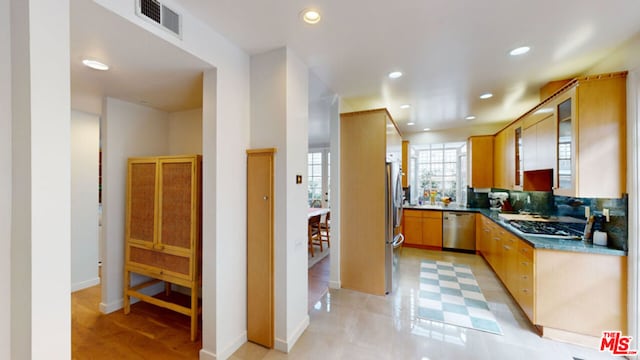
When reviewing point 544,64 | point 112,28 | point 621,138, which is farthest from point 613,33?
point 112,28

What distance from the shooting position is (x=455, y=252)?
494 centimetres

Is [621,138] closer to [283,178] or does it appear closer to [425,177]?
[283,178]

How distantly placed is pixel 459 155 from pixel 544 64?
350cm

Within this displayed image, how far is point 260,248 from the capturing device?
7.21 ft

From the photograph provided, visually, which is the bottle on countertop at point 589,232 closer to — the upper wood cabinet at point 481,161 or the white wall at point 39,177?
the upper wood cabinet at point 481,161

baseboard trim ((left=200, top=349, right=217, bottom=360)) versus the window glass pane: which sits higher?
the window glass pane

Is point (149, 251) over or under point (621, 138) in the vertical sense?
under

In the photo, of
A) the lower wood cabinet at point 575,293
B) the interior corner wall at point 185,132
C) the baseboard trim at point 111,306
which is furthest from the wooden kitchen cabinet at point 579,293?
the baseboard trim at point 111,306

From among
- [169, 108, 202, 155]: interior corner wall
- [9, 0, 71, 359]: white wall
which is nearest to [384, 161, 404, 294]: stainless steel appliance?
[169, 108, 202, 155]: interior corner wall

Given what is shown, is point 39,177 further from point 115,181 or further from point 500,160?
point 500,160

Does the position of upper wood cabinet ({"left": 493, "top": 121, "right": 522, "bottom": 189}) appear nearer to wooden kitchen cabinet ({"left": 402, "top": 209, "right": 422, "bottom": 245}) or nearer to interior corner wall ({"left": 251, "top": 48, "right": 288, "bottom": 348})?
wooden kitchen cabinet ({"left": 402, "top": 209, "right": 422, "bottom": 245})

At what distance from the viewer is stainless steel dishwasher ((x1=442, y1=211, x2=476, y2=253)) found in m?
4.85

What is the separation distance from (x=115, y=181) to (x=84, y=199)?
1191 millimetres

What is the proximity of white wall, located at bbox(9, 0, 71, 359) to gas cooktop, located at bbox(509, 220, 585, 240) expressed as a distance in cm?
385
